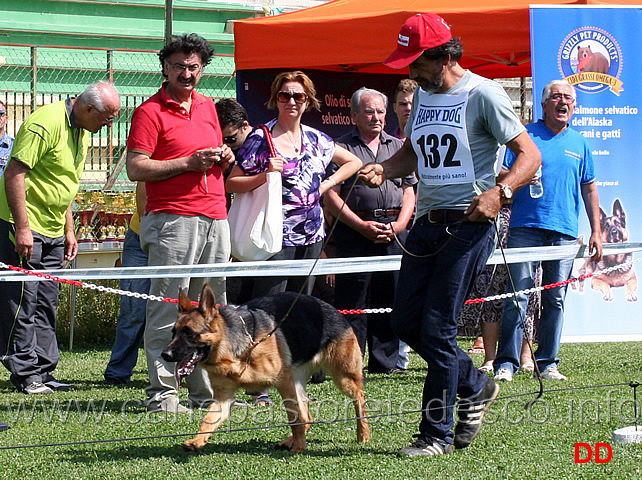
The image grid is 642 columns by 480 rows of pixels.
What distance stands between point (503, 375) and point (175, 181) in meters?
2.93

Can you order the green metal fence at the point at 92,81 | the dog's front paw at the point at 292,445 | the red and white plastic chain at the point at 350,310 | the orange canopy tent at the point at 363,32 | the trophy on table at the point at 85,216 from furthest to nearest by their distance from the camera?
the green metal fence at the point at 92,81 → the trophy on table at the point at 85,216 → the orange canopy tent at the point at 363,32 → the red and white plastic chain at the point at 350,310 → the dog's front paw at the point at 292,445

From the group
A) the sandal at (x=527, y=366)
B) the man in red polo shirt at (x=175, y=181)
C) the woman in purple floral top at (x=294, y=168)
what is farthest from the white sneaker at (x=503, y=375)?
the man in red polo shirt at (x=175, y=181)

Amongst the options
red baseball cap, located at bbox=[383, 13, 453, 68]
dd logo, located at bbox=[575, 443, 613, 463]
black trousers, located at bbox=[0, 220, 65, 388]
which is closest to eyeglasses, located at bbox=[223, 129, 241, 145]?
black trousers, located at bbox=[0, 220, 65, 388]

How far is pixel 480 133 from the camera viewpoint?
4.24m

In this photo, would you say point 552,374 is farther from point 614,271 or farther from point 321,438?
point 321,438

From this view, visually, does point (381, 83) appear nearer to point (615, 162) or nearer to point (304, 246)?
point (615, 162)

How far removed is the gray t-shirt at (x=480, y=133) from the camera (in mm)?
4145

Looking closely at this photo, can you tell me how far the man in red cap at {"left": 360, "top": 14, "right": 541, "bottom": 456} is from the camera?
13.7 ft

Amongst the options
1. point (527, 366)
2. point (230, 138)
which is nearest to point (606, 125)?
point (527, 366)

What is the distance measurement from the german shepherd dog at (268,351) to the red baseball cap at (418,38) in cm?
154

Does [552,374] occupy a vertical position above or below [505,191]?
below

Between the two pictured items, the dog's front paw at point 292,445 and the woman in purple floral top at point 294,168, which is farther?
the woman in purple floral top at point 294,168

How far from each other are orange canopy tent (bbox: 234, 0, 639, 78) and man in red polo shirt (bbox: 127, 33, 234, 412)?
3495mm

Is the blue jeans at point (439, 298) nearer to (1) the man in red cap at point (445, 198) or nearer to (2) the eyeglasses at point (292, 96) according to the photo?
(1) the man in red cap at point (445, 198)
